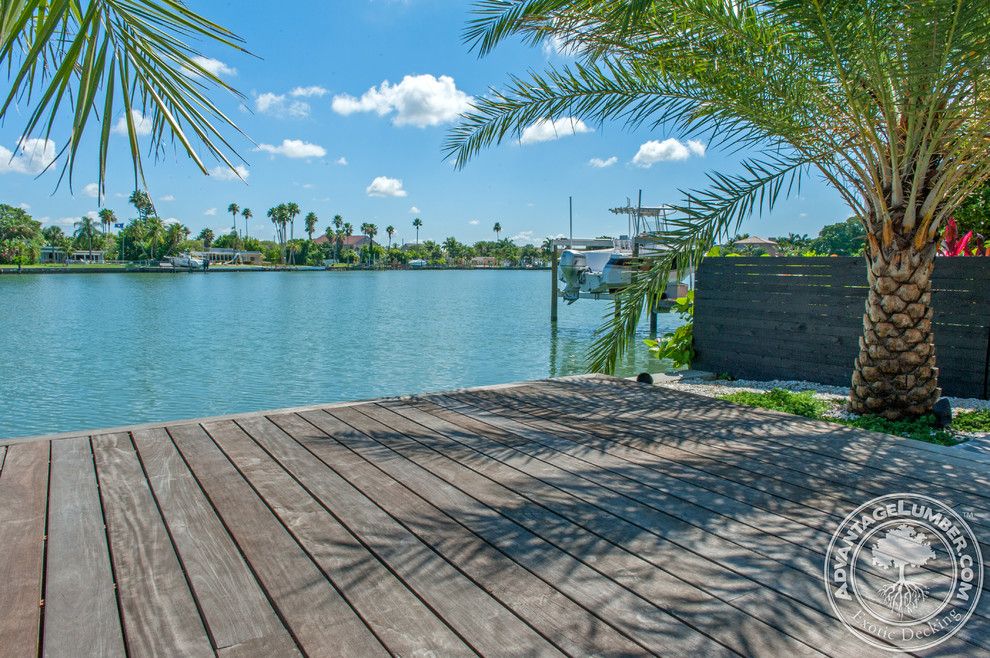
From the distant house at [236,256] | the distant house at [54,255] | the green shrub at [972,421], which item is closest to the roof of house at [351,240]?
the distant house at [236,256]

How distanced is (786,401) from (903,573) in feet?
11.8

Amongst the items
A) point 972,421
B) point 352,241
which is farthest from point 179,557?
point 352,241

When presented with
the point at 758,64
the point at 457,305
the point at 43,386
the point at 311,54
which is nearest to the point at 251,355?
the point at 43,386

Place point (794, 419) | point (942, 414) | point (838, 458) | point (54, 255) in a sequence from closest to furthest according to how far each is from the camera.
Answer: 1. point (838, 458)
2. point (794, 419)
3. point (942, 414)
4. point (54, 255)

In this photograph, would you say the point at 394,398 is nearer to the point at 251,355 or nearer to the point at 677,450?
the point at 677,450

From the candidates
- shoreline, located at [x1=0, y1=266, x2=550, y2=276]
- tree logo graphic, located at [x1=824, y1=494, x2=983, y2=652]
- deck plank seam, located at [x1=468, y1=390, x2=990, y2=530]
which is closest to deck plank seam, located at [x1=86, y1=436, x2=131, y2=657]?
tree logo graphic, located at [x1=824, y1=494, x2=983, y2=652]

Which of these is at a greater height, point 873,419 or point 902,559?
point 902,559

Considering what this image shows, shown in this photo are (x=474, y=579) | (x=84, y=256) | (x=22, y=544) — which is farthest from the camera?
(x=84, y=256)

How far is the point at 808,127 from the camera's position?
4.96 metres

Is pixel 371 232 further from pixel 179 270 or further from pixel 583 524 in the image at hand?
pixel 583 524

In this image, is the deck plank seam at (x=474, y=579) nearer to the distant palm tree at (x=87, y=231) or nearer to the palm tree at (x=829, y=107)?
the palm tree at (x=829, y=107)

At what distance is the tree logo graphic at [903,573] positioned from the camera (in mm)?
1721

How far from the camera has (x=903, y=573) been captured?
200cm

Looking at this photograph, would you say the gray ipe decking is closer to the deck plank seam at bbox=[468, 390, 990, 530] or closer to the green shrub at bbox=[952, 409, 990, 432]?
the deck plank seam at bbox=[468, 390, 990, 530]
